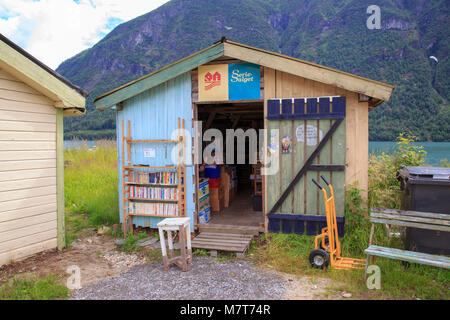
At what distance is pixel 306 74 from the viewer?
489cm

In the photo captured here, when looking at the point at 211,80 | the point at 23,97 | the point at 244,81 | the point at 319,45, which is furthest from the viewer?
the point at 319,45

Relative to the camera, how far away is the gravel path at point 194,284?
3602 mm

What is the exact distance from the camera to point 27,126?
474 cm

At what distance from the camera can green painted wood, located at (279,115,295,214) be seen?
5.20 m

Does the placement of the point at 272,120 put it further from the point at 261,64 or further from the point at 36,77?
the point at 36,77

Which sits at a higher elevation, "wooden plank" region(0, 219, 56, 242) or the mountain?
the mountain

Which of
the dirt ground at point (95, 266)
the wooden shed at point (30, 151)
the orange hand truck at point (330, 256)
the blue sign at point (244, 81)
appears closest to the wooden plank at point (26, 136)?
the wooden shed at point (30, 151)

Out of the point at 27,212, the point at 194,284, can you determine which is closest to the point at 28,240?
the point at 27,212

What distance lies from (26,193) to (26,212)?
12.5 inches

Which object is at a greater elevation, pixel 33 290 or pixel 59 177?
pixel 59 177

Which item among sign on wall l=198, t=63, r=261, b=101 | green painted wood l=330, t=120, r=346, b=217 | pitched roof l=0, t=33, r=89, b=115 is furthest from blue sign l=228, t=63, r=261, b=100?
pitched roof l=0, t=33, r=89, b=115

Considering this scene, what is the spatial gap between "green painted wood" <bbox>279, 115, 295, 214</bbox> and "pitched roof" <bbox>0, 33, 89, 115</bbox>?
12.5 feet

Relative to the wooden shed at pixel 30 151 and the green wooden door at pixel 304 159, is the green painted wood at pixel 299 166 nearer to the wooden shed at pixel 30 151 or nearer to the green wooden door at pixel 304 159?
the green wooden door at pixel 304 159

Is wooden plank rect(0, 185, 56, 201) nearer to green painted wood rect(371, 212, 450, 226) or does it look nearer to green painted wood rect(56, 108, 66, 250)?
green painted wood rect(56, 108, 66, 250)
